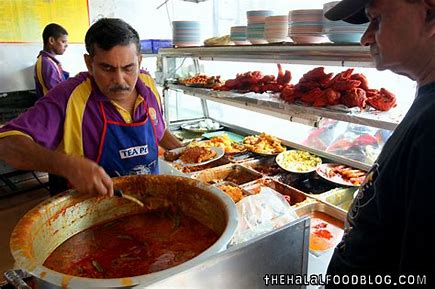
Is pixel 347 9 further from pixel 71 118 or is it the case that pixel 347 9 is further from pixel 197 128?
pixel 197 128

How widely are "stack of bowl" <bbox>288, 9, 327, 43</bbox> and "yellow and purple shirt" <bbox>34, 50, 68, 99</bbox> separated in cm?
369

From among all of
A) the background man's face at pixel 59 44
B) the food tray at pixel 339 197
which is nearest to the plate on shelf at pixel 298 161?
the food tray at pixel 339 197

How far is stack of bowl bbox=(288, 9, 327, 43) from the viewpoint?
166 centimetres

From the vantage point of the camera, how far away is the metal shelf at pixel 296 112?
4.94ft

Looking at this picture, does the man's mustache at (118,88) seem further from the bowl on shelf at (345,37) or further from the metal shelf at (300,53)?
the bowl on shelf at (345,37)

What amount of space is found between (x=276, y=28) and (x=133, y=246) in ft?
4.81

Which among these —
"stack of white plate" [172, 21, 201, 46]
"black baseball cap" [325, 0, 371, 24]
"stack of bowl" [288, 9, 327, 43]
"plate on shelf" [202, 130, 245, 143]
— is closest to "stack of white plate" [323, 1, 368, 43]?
"stack of bowl" [288, 9, 327, 43]

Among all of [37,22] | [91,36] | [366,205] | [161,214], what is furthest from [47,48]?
[366,205]

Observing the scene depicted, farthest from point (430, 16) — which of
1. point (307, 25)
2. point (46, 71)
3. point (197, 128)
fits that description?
point (46, 71)

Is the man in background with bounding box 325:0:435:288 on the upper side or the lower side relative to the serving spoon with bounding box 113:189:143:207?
upper

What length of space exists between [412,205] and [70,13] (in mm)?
5400

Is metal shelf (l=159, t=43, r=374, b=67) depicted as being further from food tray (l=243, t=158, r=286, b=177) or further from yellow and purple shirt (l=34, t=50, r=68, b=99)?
yellow and purple shirt (l=34, t=50, r=68, b=99)

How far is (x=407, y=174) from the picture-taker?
757mm

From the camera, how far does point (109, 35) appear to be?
1.48m
